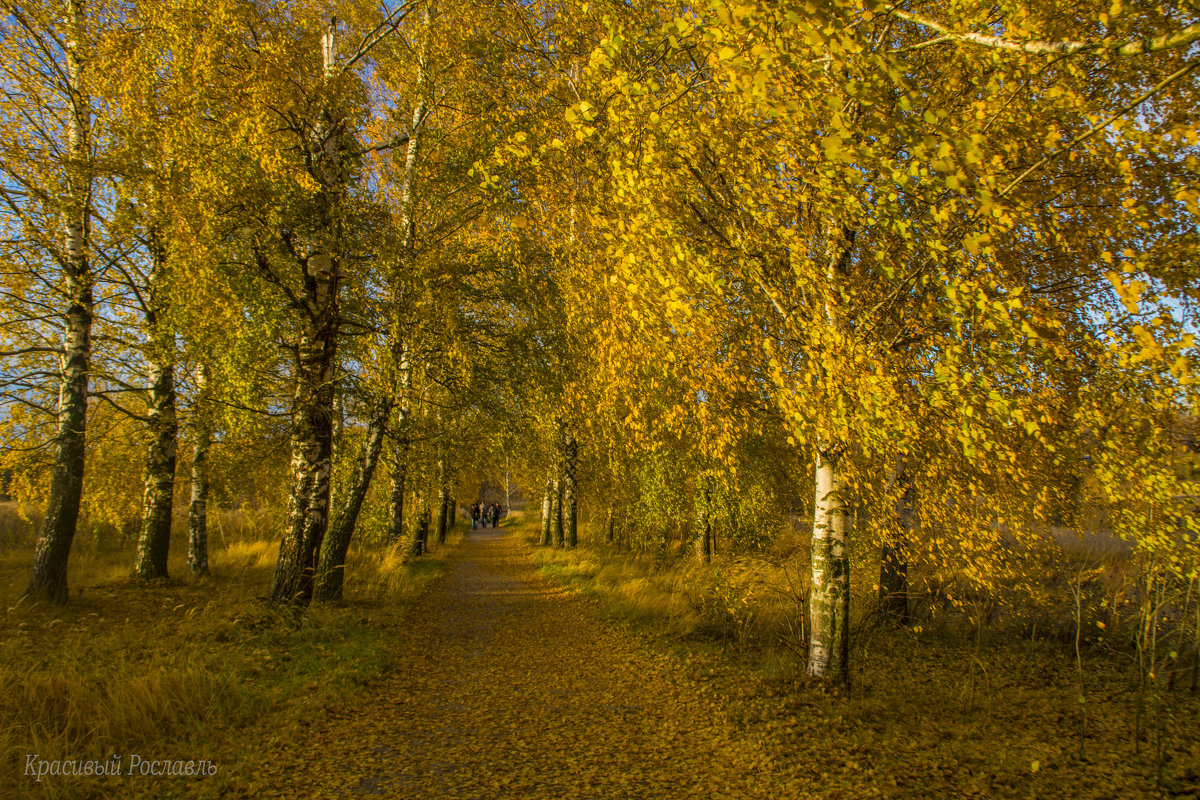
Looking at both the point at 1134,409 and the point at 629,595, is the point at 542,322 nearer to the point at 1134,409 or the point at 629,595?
the point at 629,595

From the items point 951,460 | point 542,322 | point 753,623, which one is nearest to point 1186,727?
point 951,460

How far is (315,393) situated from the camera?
25.9ft

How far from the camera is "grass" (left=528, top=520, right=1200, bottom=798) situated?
4500mm

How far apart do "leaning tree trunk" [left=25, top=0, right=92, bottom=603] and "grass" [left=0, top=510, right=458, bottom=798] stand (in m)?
0.70

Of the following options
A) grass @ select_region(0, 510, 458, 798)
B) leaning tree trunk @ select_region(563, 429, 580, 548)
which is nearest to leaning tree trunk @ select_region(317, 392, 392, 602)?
grass @ select_region(0, 510, 458, 798)

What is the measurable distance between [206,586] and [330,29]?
985 centimetres

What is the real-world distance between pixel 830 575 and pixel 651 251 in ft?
13.4

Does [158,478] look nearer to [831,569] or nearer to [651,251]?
[651,251]

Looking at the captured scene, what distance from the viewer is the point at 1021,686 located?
7625mm

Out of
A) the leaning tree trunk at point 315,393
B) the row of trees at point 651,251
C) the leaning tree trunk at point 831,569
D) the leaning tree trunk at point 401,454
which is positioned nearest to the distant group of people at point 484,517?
the leaning tree trunk at point 401,454

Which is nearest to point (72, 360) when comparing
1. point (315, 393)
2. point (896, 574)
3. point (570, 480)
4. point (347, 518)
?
point (315, 393)

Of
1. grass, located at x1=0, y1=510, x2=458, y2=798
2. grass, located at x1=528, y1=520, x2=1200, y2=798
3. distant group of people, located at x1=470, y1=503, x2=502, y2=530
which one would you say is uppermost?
grass, located at x1=0, y1=510, x2=458, y2=798

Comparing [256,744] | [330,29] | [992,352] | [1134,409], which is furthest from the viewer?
[330,29]

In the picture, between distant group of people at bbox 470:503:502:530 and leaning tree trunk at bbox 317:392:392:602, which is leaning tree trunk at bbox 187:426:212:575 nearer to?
leaning tree trunk at bbox 317:392:392:602
